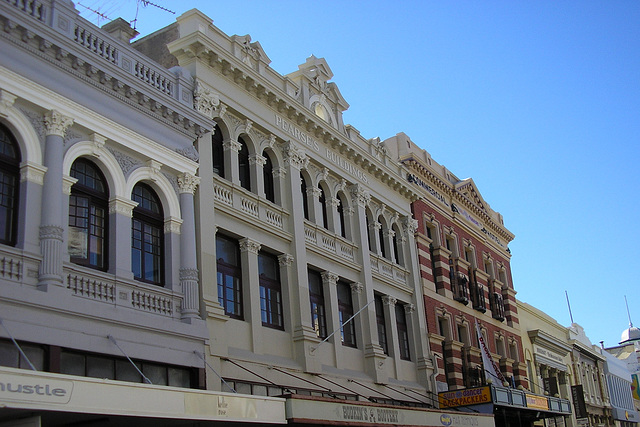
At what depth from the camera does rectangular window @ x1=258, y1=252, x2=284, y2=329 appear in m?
22.2

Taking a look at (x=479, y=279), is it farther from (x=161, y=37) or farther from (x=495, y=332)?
(x=161, y=37)

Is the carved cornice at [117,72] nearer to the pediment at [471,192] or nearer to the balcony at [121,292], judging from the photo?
the balcony at [121,292]

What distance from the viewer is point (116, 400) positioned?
12859 millimetres

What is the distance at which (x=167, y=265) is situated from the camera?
18.2m

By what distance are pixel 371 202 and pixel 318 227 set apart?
196 inches

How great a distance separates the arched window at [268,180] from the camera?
23938mm

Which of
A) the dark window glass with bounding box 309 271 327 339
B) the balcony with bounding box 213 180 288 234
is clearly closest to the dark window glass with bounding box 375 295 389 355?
the dark window glass with bounding box 309 271 327 339

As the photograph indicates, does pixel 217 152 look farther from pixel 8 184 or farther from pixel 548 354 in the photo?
pixel 548 354

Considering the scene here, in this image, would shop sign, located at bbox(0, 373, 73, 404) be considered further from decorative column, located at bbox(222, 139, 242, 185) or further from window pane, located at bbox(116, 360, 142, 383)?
decorative column, located at bbox(222, 139, 242, 185)

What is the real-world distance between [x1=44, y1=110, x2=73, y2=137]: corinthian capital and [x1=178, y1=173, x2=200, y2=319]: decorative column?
3680 millimetres

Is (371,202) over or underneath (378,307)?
over

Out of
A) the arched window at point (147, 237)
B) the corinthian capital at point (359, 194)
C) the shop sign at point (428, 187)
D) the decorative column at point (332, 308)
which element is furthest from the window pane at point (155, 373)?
the shop sign at point (428, 187)

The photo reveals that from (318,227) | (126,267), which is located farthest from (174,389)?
(318,227)

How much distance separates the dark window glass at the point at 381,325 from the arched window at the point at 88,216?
44.1 feet
